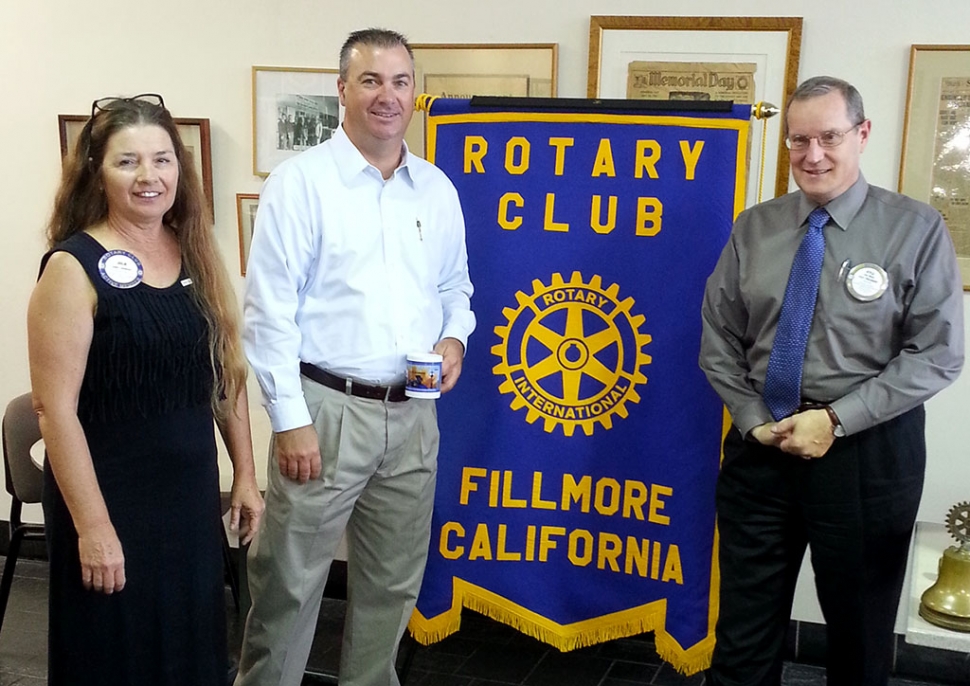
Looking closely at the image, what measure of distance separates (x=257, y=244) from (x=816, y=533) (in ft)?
4.42

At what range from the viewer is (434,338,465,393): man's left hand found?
2.16 meters

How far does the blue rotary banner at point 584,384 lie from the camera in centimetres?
235

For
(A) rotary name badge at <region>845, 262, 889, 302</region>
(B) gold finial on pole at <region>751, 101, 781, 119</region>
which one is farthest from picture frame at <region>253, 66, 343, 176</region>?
(A) rotary name badge at <region>845, 262, 889, 302</region>

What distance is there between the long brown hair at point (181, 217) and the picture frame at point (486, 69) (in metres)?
1.13

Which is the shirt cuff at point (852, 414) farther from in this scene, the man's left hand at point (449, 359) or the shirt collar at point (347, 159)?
the shirt collar at point (347, 159)

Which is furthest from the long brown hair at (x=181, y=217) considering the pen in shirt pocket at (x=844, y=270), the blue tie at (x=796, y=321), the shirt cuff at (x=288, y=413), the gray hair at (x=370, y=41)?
the pen in shirt pocket at (x=844, y=270)

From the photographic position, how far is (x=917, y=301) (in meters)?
1.92

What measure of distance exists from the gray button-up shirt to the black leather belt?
0.75 metres

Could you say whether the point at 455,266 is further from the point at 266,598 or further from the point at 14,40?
the point at 14,40

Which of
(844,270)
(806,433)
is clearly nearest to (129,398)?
(806,433)

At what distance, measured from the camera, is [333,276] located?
2.03 m

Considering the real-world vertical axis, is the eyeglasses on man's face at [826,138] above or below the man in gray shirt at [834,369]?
above

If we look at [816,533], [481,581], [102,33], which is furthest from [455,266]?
[102,33]

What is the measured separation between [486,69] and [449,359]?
1.09 m
